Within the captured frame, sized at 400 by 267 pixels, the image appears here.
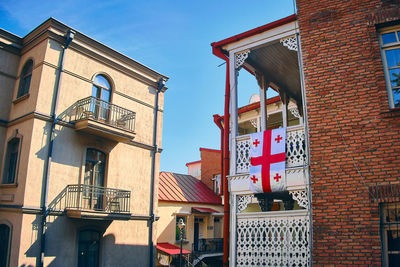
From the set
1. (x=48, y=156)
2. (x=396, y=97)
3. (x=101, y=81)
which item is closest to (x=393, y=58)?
(x=396, y=97)

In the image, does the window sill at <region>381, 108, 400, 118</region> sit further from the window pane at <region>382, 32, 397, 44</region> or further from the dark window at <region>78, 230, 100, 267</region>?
the dark window at <region>78, 230, 100, 267</region>

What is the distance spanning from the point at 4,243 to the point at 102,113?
20.2 feet

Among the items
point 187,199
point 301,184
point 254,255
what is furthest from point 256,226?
point 187,199

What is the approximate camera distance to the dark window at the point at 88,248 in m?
13.1

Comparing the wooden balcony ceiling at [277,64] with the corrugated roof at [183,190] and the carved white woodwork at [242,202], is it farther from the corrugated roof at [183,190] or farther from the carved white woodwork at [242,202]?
the corrugated roof at [183,190]

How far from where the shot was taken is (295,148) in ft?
23.6

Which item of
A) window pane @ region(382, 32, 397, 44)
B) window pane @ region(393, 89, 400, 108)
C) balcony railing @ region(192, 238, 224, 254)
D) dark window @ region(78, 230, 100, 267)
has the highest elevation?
window pane @ region(382, 32, 397, 44)

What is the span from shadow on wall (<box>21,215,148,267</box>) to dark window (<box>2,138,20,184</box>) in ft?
7.40

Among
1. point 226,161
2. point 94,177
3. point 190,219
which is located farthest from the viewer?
point 190,219

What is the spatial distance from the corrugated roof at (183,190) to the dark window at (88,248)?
24.1 feet

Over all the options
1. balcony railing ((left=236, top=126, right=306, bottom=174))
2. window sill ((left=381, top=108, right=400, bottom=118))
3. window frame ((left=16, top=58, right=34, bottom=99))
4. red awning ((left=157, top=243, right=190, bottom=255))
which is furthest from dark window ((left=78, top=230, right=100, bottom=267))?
window sill ((left=381, top=108, right=400, bottom=118))

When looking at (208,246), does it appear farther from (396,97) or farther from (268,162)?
(396,97)

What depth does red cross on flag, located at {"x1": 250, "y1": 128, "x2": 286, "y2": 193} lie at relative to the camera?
720 centimetres

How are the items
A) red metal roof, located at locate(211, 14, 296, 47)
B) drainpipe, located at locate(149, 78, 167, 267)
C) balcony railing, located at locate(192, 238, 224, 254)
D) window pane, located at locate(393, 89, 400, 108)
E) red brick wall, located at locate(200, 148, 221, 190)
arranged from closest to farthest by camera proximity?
window pane, located at locate(393, 89, 400, 108) < red metal roof, located at locate(211, 14, 296, 47) < drainpipe, located at locate(149, 78, 167, 267) < balcony railing, located at locate(192, 238, 224, 254) < red brick wall, located at locate(200, 148, 221, 190)
